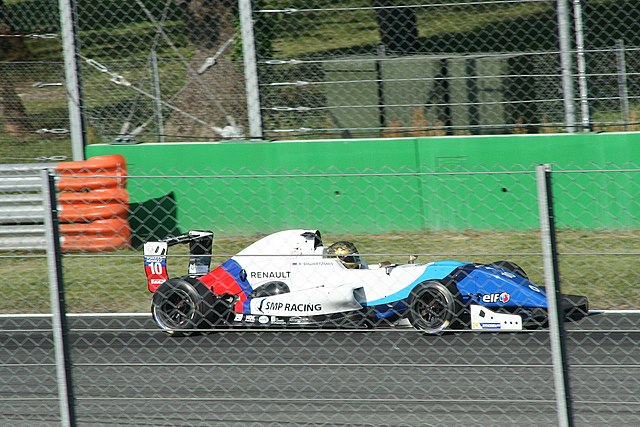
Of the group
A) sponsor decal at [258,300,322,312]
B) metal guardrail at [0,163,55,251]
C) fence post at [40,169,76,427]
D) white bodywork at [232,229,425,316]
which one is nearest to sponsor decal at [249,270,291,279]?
white bodywork at [232,229,425,316]

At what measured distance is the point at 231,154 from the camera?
10.1m

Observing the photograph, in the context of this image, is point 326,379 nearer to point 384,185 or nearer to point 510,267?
point 510,267

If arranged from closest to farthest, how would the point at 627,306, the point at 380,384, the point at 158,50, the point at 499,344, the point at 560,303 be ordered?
1. the point at 560,303
2. the point at 380,384
3. the point at 499,344
4. the point at 627,306
5. the point at 158,50

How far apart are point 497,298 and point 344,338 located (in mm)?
1081

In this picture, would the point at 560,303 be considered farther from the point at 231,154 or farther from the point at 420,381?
the point at 231,154

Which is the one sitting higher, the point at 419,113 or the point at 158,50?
the point at 158,50

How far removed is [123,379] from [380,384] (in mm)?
1577

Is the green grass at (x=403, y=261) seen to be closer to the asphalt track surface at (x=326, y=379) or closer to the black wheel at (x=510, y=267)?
the black wheel at (x=510, y=267)

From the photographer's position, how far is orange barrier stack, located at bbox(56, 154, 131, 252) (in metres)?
9.45

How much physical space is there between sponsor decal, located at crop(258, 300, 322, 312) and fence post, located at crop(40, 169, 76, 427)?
124 inches

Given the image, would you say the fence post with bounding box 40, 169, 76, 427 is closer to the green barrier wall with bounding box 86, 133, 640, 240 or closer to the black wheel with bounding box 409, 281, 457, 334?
the black wheel with bounding box 409, 281, 457, 334

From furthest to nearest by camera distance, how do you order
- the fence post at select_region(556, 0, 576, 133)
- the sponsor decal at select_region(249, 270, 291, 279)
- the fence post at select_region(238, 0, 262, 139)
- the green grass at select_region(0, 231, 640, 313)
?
the fence post at select_region(238, 0, 262, 139), the fence post at select_region(556, 0, 576, 133), the green grass at select_region(0, 231, 640, 313), the sponsor decal at select_region(249, 270, 291, 279)

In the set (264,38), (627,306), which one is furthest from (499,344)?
(264,38)

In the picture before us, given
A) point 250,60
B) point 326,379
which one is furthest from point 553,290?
point 250,60
